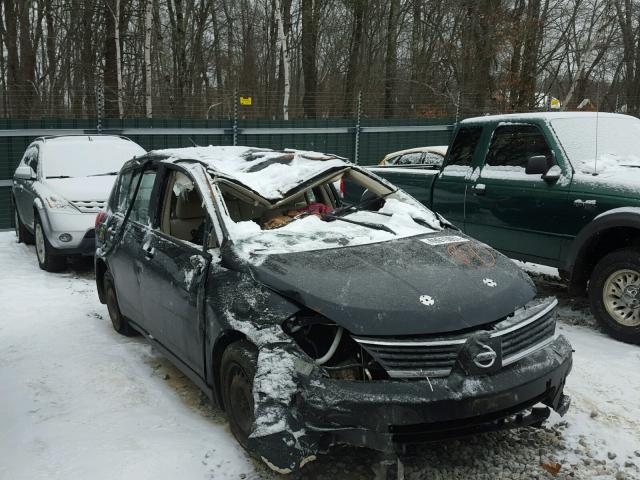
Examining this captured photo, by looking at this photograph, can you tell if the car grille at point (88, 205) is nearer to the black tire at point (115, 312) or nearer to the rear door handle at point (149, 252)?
the black tire at point (115, 312)

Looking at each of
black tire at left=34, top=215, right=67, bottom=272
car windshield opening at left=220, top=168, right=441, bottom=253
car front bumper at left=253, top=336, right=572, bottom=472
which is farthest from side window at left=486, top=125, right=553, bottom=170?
black tire at left=34, top=215, right=67, bottom=272

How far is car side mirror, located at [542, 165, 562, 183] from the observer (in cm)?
596

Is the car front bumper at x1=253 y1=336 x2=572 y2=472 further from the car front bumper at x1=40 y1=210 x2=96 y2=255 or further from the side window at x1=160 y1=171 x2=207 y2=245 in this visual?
the car front bumper at x1=40 y1=210 x2=96 y2=255

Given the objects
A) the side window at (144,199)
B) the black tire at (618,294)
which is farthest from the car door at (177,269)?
the black tire at (618,294)

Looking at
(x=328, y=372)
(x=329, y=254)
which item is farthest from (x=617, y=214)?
(x=328, y=372)

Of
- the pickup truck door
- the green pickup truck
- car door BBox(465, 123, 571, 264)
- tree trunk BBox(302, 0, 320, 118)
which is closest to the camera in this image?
the green pickup truck

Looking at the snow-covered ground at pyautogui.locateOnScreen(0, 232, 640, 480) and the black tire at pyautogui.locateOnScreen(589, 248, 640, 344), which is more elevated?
the black tire at pyautogui.locateOnScreen(589, 248, 640, 344)

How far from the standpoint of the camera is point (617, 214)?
5.40m

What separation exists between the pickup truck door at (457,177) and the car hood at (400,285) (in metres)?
3.21

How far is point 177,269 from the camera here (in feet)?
13.6

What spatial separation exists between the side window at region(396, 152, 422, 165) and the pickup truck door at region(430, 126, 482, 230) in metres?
4.55

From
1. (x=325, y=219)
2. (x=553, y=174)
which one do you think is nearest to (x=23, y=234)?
(x=325, y=219)

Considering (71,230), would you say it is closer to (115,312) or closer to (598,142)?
(115,312)

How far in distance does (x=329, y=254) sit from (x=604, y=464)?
193cm
